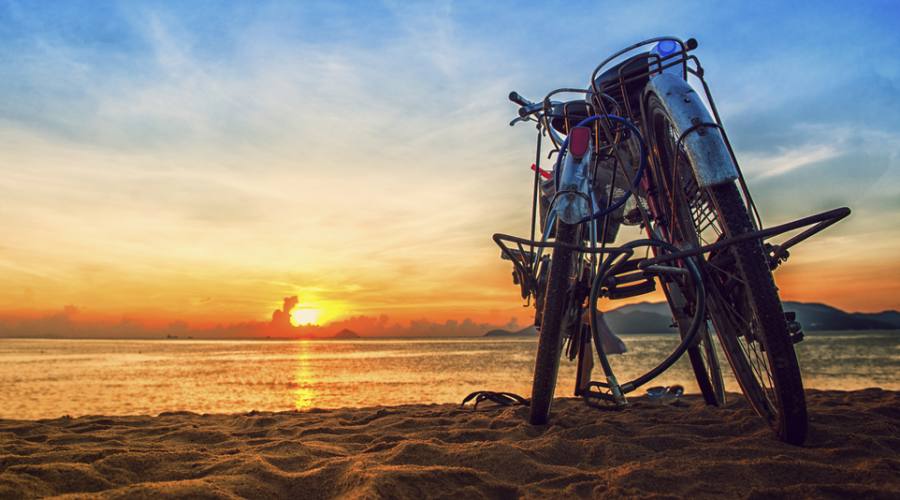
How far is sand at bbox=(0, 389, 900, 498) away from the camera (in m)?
2.55

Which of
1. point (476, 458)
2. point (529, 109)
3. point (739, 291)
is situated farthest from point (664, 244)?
point (529, 109)

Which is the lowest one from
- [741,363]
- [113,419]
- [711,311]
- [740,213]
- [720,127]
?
[113,419]

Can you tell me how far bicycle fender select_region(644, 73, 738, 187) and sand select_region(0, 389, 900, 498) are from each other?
1.74m

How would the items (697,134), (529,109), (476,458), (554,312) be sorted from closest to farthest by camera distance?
(476,458)
(697,134)
(554,312)
(529,109)

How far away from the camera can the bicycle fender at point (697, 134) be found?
3.15m

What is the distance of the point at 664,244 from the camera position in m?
3.34

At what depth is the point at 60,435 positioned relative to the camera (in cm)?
417

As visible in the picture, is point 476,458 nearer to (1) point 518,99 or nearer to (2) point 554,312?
(2) point 554,312

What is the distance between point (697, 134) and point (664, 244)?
2.53 feet

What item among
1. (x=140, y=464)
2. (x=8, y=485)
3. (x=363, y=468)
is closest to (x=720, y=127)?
(x=363, y=468)

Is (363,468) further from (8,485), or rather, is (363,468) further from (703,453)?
(703,453)

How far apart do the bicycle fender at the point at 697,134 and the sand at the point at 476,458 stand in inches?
68.3

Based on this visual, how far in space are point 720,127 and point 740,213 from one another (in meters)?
0.66

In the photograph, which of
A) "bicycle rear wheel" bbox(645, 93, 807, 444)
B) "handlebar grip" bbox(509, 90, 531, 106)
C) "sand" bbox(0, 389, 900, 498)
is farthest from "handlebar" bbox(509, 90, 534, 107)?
"sand" bbox(0, 389, 900, 498)
